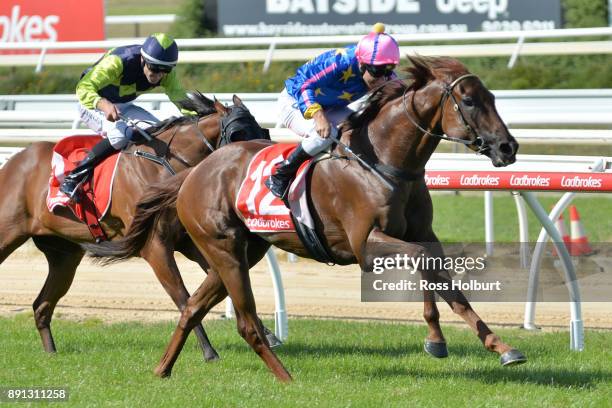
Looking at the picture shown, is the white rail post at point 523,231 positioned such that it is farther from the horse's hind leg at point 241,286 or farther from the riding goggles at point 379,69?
the horse's hind leg at point 241,286

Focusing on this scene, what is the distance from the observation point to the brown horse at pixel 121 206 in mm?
6363

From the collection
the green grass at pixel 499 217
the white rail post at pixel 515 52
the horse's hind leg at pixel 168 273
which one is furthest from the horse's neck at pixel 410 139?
the white rail post at pixel 515 52

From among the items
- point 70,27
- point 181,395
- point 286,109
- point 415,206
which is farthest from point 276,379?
point 70,27

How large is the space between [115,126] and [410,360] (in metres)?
2.29

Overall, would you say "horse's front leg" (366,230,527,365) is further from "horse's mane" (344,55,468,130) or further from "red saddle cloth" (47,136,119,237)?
"red saddle cloth" (47,136,119,237)

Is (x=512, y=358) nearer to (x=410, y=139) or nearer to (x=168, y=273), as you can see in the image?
(x=410, y=139)

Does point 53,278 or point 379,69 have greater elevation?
point 379,69

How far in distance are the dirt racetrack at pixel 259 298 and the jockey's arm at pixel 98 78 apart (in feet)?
3.96

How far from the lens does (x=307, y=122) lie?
631cm

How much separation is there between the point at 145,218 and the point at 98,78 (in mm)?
1128

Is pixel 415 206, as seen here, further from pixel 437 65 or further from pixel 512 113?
pixel 512 113

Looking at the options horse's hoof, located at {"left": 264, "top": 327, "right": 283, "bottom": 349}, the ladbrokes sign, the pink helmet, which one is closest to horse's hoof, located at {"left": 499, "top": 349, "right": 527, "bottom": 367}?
the pink helmet

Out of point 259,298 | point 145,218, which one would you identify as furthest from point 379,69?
point 259,298

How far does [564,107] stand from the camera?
1144 cm
